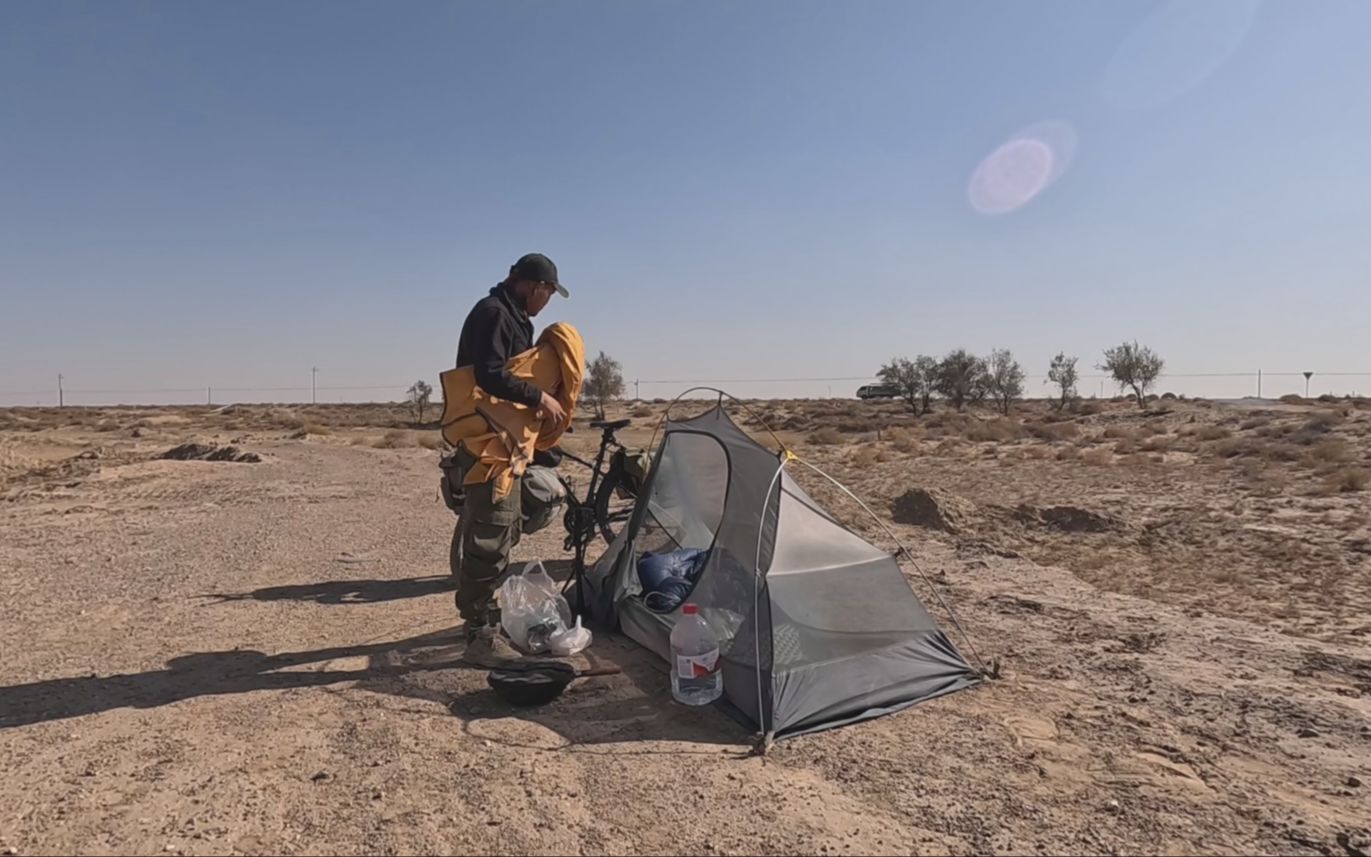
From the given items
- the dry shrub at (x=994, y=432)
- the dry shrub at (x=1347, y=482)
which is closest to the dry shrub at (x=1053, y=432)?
the dry shrub at (x=994, y=432)

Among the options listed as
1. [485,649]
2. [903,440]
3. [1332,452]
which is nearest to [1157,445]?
[1332,452]

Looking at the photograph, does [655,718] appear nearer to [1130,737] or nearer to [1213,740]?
[1130,737]

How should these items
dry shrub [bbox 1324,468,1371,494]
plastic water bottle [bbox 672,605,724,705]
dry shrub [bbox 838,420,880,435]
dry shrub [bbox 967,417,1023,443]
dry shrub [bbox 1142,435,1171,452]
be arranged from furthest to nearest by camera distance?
dry shrub [bbox 838,420,880,435] < dry shrub [bbox 967,417,1023,443] < dry shrub [bbox 1142,435,1171,452] < dry shrub [bbox 1324,468,1371,494] < plastic water bottle [bbox 672,605,724,705]

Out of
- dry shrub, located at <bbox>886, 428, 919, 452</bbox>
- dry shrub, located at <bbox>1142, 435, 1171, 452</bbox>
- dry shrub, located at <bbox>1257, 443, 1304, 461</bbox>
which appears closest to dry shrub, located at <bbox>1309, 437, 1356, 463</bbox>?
dry shrub, located at <bbox>1257, 443, 1304, 461</bbox>

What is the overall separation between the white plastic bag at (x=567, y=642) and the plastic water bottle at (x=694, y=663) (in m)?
0.86

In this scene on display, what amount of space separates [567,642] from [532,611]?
1.03ft

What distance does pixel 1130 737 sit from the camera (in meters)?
3.90

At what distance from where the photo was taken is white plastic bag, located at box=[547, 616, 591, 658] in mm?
4969

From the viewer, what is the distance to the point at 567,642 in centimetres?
498

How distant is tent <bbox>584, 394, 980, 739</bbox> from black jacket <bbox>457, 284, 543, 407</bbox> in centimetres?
143

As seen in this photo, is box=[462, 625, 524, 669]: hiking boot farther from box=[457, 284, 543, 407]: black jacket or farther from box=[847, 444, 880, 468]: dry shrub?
box=[847, 444, 880, 468]: dry shrub

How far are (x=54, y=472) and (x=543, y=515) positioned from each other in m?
15.2

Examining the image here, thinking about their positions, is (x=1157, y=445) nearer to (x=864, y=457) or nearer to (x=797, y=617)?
(x=864, y=457)

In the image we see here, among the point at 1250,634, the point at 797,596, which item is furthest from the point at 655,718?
the point at 1250,634
